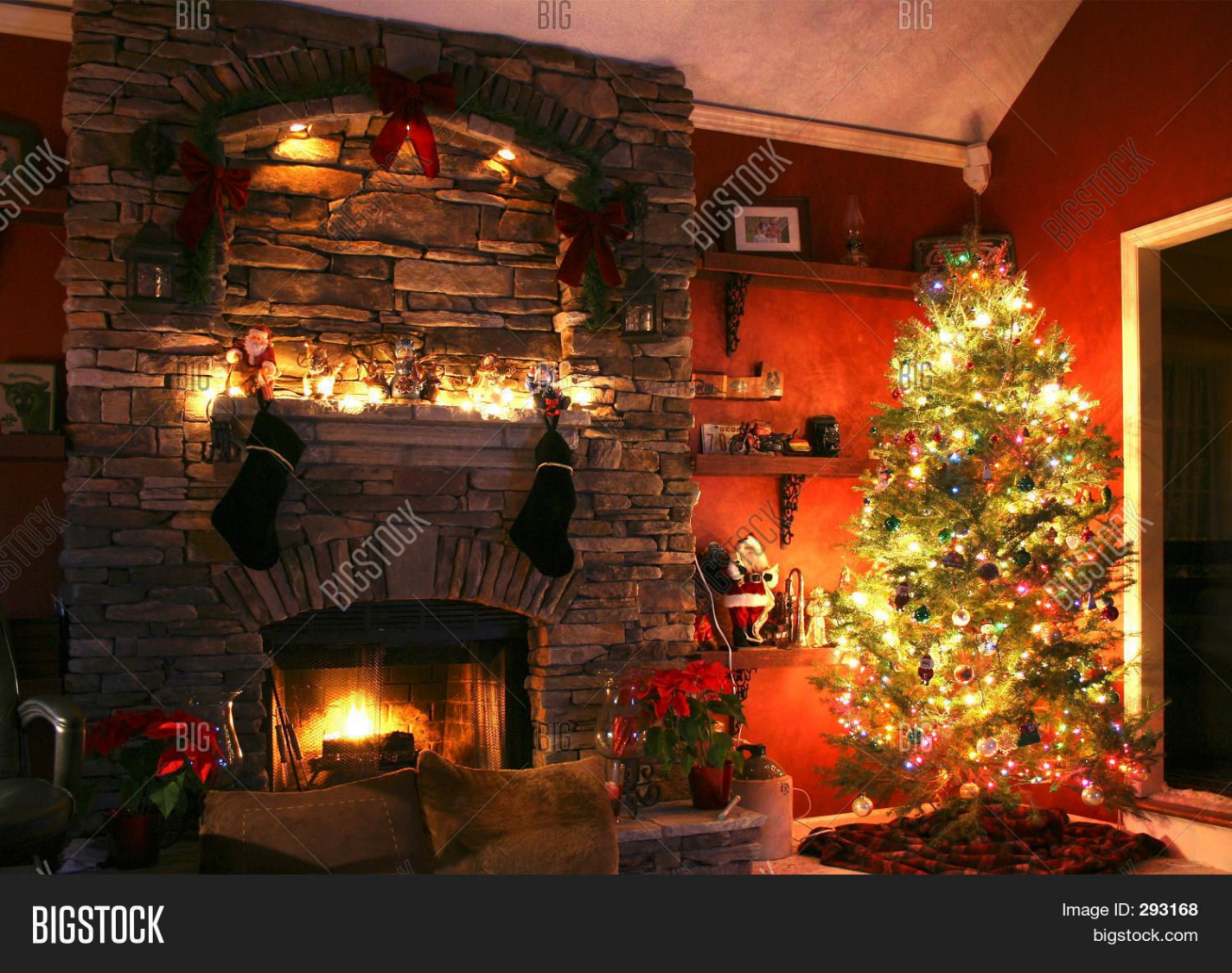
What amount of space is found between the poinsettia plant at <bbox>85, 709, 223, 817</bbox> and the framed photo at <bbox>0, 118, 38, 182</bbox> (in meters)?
1.89

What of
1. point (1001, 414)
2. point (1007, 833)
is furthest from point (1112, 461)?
point (1007, 833)

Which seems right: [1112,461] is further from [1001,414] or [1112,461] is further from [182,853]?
[182,853]

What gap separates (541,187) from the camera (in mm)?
4281

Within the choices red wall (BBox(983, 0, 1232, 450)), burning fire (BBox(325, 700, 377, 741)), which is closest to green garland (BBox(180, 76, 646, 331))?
burning fire (BBox(325, 700, 377, 741))

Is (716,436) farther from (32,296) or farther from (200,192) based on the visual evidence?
(32,296)

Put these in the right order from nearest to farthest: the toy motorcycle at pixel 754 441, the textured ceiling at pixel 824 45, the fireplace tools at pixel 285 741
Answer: the fireplace tools at pixel 285 741 → the textured ceiling at pixel 824 45 → the toy motorcycle at pixel 754 441

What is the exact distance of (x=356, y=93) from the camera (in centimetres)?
378

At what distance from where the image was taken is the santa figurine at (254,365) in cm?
365

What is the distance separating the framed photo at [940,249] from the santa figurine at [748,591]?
165cm

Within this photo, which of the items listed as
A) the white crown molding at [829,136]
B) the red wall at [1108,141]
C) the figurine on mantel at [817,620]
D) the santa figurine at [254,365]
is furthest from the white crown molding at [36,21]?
the red wall at [1108,141]

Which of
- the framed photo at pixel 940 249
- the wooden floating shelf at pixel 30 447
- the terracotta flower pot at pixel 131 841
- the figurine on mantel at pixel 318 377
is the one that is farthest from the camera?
the framed photo at pixel 940 249

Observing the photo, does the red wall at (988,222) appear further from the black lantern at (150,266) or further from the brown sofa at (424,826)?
the black lantern at (150,266)

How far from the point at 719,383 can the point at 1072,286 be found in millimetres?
1667

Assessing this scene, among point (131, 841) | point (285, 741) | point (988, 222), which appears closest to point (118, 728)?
point (131, 841)
